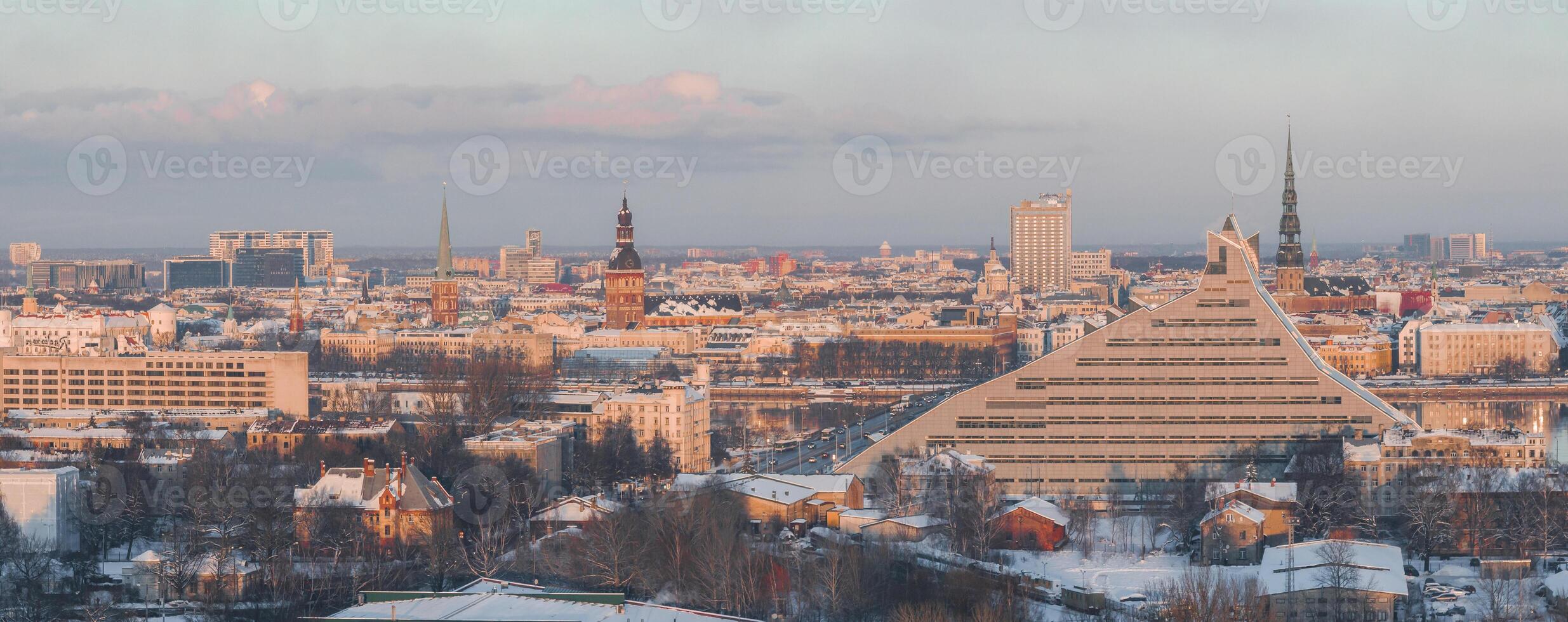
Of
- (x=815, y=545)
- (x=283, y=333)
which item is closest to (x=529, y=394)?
(x=815, y=545)

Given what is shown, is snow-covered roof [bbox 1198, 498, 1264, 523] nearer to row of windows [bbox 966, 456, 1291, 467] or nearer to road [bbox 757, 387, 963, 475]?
row of windows [bbox 966, 456, 1291, 467]

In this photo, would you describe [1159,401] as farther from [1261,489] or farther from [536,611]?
[536,611]

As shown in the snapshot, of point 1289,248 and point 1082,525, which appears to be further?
point 1289,248

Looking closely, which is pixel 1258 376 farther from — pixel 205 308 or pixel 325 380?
pixel 205 308

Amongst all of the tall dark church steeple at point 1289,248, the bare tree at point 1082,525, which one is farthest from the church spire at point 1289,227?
the bare tree at point 1082,525

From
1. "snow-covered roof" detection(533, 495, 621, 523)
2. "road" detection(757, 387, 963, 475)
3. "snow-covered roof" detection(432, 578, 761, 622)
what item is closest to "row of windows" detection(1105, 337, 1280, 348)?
"road" detection(757, 387, 963, 475)

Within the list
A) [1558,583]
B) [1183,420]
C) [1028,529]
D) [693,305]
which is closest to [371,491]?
[1028,529]
